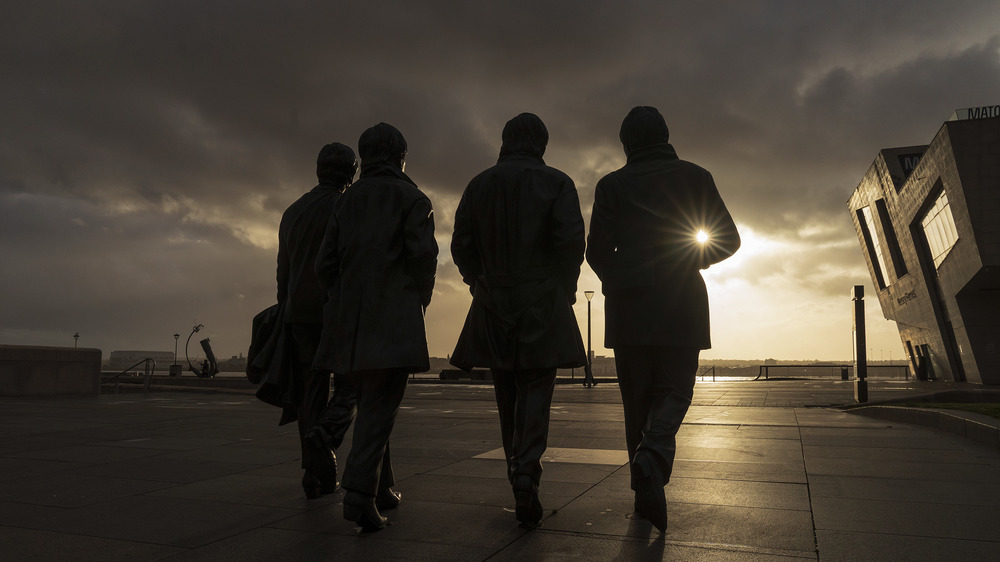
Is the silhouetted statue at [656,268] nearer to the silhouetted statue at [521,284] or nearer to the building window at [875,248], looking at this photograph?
the silhouetted statue at [521,284]

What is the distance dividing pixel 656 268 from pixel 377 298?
1477 mm

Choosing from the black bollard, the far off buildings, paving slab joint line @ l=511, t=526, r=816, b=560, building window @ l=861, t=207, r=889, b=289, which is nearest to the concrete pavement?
paving slab joint line @ l=511, t=526, r=816, b=560

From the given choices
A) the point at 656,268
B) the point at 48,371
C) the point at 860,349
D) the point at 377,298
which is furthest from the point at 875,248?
the point at 377,298

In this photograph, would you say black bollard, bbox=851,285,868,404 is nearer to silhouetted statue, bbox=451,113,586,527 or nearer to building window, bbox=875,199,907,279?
silhouetted statue, bbox=451,113,586,527

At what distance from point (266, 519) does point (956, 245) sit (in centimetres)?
3259

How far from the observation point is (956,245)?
95.1ft

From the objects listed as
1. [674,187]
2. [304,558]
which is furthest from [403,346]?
[674,187]

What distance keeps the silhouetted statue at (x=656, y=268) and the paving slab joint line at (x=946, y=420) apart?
4295 millimetres

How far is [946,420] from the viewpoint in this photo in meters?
7.97

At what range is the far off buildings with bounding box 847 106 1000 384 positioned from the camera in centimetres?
2636

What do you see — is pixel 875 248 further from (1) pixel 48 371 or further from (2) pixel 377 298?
(2) pixel 377 298

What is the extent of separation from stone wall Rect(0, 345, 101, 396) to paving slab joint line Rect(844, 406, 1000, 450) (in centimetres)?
1581

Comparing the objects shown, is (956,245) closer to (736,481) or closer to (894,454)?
(894,454)

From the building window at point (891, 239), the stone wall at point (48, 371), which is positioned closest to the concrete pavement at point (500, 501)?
the stone wall at point (48, 371)
